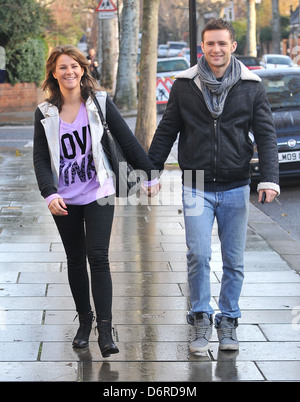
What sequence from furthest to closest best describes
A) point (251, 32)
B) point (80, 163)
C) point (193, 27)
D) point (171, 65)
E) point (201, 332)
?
point (251, 32) < point (171, 65) < point (193, 27) < point (201, 332) < point (80, 163)

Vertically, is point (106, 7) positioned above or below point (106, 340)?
above

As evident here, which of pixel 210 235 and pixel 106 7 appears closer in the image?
pixel 210 235

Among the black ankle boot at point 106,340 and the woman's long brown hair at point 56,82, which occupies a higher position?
the woman's long brown hair at point 56,82

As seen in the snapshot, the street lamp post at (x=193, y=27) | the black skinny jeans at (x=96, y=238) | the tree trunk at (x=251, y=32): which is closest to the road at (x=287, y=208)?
the street lamp post at (x=193, y=27)

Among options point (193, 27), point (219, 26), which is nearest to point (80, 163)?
point (219, 26)

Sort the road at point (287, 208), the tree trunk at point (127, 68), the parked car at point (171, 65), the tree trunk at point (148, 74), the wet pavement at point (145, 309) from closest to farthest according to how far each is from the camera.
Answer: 1. the wet pavement at point (145, 309)
2. the road at point (287, 208)
3. the tree trunk at point (148, 74)
4. the tree trunk at point (127, 68)
5. the parked car at point (171, 65)

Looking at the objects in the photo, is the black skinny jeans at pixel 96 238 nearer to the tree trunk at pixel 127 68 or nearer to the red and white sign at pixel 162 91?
the red and white sign at pixel 162 91

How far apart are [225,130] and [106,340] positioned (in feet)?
4.49

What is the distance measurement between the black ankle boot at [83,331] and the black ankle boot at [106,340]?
0.62ft

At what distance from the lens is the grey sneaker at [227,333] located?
16.4 feet

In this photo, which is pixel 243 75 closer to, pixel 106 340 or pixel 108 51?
pixel 106 340

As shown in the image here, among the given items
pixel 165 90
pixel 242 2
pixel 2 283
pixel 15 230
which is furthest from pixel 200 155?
pixel 242 2

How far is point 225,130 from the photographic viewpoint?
4.94 metres

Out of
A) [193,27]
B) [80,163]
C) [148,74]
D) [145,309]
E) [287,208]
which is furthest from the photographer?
[148,74]
